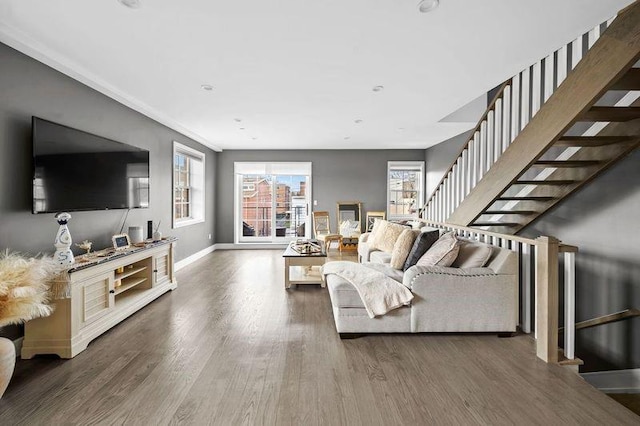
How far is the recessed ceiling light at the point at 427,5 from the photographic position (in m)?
1.96

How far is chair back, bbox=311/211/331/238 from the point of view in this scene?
7.31m

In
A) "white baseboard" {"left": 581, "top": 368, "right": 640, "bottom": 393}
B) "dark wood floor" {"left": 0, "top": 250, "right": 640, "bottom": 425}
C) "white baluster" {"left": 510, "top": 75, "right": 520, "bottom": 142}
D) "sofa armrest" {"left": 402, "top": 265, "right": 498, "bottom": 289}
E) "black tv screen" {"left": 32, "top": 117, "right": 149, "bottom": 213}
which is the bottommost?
"white baseboard" {"left": 581, "top": 368, "right": 640, "bottom": 393}

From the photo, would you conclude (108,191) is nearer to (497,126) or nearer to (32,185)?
(32,185)

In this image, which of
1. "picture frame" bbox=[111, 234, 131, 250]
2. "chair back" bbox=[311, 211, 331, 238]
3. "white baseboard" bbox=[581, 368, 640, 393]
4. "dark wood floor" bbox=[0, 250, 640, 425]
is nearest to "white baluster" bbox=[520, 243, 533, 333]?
"dark wood floor" bbox=[0, 250, 640, 425]

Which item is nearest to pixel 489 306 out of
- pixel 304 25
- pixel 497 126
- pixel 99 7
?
pixel 497 126

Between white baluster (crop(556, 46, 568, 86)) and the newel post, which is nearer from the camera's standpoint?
the newel post

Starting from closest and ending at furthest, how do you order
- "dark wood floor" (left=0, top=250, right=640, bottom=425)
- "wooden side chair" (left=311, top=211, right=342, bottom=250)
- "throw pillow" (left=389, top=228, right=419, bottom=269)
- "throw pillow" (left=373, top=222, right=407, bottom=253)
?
"dark wood floor" (left=0, top=250, right=640, bottom=425), "throw pillow" (left=389, top=228, right=419, bottom=269), "throw pillow" (left=373, top=222, right=407, bottom=253), "wooden side chair" (left=311, top=211, right=342, bottom=250)

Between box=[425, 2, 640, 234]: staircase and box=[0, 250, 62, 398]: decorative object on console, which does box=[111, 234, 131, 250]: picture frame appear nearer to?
box=[0, 250, 62, 398]: decorative object on console

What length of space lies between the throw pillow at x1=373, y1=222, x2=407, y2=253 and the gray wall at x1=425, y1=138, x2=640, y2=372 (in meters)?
1.80

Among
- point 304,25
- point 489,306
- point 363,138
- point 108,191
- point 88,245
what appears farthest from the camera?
point 363,138

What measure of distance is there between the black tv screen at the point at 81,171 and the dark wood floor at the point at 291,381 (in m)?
1.29

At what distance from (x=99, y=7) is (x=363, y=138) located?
484 cm

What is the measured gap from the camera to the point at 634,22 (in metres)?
1.78

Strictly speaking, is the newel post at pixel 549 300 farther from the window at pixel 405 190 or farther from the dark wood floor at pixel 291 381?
the window at pixel 405 190
